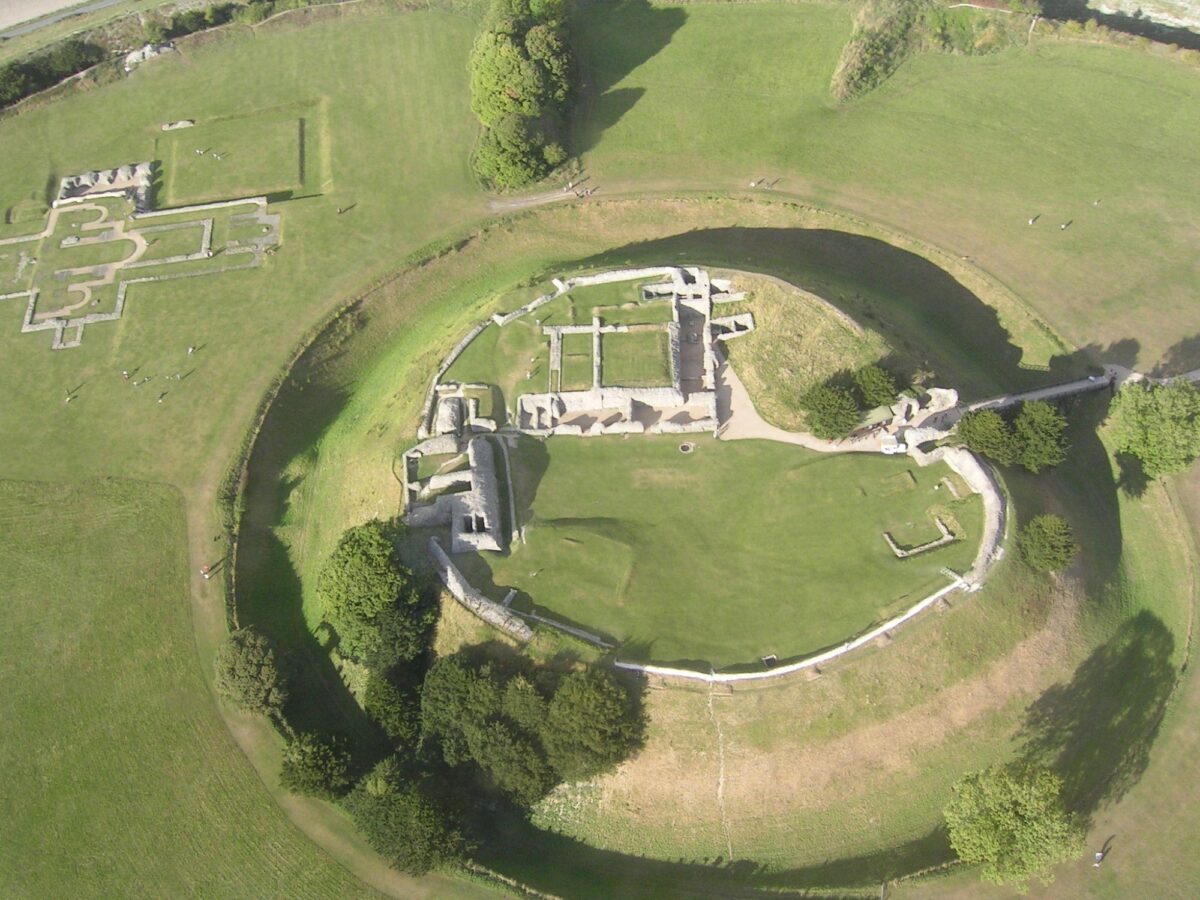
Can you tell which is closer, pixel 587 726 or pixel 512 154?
pixel 587 726

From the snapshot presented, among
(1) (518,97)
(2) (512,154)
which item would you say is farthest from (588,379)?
(1) (518,97)

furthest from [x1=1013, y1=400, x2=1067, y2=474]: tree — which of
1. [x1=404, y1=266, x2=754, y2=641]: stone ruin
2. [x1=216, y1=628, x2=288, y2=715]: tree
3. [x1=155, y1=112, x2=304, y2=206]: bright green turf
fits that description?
[x1=155, y1=112, x2=304, y2=206]: bright green turf

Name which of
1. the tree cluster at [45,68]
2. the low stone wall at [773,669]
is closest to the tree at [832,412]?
the low stone wall at [773,669]

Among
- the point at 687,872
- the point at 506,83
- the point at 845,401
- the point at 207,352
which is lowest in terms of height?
the point at 687,872

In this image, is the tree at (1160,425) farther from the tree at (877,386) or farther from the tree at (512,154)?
the tree at (512,154)

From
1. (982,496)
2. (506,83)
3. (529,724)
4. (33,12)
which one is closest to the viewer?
(529,724)

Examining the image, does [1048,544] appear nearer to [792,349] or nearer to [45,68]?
[792,349]

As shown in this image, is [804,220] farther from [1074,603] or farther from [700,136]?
[1074,603]

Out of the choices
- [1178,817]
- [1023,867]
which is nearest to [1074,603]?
[1178,817]
